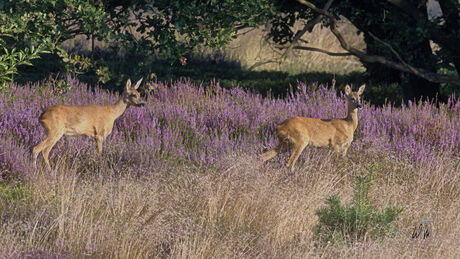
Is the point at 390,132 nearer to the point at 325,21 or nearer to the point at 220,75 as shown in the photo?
the point at 325,21

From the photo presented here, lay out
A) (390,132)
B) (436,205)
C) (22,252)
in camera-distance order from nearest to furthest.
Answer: (22,252), (436,205), (390,132)

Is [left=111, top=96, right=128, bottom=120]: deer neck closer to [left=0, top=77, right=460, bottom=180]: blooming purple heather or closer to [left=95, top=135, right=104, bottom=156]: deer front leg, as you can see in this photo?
[left=0, top=77, right=460, bottom=180]: blooming purple heather

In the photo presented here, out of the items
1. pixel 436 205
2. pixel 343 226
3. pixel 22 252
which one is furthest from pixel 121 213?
pixel 436 205

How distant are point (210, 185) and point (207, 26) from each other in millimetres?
4245

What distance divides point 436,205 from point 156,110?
3.98m

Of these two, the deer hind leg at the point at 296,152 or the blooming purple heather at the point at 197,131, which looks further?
the deer hind leg at the point at 296,152

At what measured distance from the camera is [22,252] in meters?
4.96

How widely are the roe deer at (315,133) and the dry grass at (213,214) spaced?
1.20ft

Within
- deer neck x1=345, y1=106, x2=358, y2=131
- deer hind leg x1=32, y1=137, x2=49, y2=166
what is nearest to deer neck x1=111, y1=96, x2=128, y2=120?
deer hind leg x1=32, y1=137, x2=49, y2=166

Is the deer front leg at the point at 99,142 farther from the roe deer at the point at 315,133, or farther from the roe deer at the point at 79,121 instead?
the roe deer at the point at 315,133

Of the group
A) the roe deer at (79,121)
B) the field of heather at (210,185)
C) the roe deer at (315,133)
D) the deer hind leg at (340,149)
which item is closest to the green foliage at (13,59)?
the field of heather at (210,185)

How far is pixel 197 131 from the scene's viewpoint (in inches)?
327

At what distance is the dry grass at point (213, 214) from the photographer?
5121 mm

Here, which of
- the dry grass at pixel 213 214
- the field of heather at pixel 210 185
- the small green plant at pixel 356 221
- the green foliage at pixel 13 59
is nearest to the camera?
the dry grass at pixel 213 214
